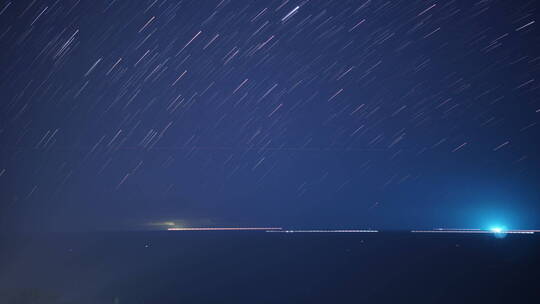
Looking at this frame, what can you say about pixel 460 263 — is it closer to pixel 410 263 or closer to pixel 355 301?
pixel 410 263

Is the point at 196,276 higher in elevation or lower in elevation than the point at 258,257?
lower

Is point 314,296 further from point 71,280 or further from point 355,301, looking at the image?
point 71,280

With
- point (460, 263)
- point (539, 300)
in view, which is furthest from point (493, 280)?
point (460, 263)

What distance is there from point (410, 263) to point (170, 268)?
20.3 m

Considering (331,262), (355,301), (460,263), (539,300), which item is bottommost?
(539,300)

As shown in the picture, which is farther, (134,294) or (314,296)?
(314,296)

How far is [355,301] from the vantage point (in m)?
20.8

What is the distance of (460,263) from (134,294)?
91.6ft

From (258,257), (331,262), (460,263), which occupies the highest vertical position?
(258,257)

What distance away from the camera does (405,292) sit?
899 inches

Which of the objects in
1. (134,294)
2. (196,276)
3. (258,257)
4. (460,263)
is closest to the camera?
(134,294)

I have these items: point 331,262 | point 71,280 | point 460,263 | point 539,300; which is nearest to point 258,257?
point 331,262

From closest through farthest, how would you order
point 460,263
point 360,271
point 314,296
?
point 314,296 → point 360,271 → point 460,263

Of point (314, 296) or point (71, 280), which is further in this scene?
point (71, 280)
